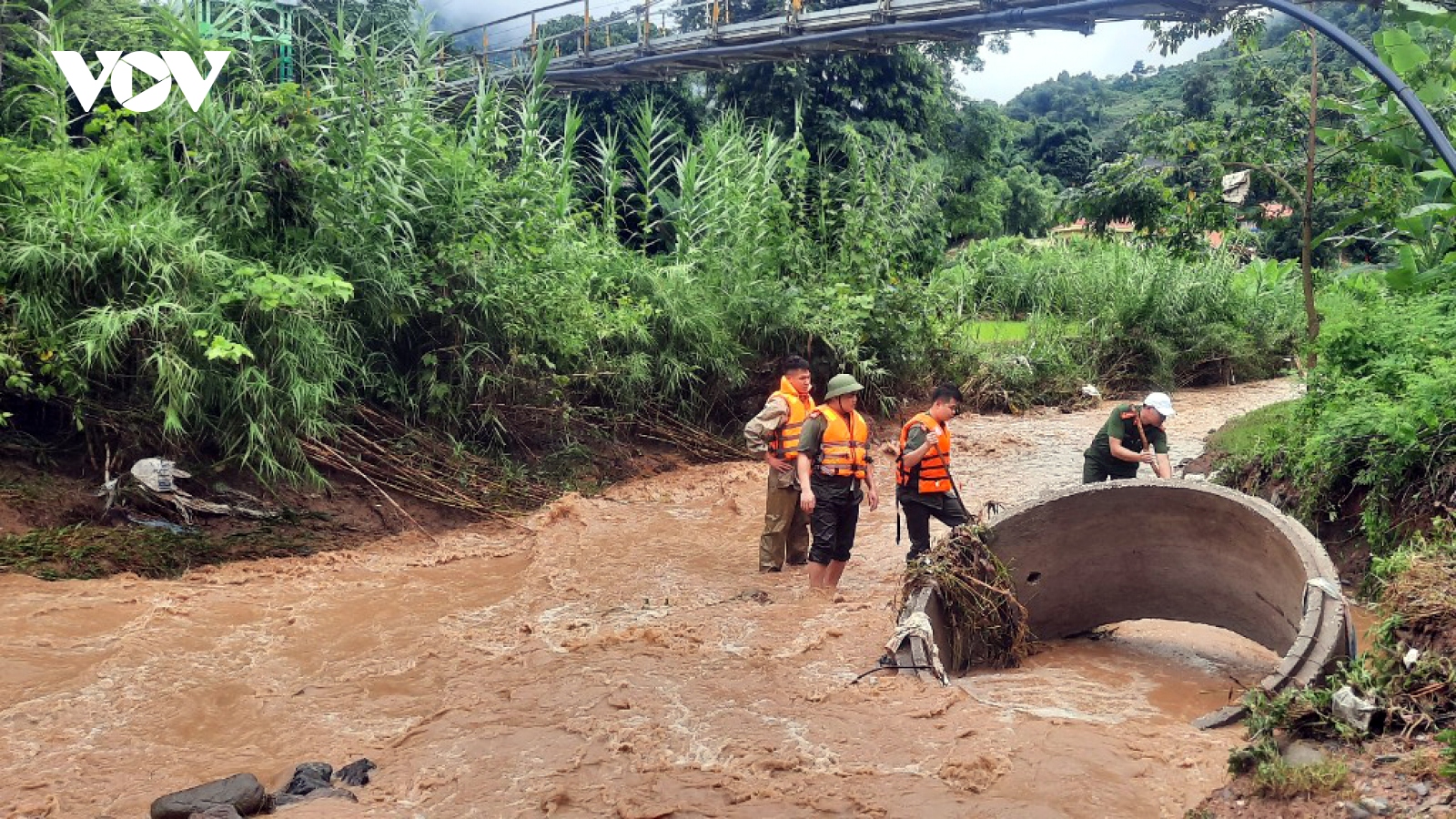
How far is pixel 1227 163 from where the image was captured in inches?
490

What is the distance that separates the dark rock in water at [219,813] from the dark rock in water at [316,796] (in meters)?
0.25

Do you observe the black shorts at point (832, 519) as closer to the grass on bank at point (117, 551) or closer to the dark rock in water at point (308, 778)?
the dark rock in water at point (308, 778)

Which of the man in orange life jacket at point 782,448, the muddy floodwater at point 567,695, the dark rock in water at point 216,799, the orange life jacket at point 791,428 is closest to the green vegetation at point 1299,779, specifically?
the muddy floodwater at point 567,695

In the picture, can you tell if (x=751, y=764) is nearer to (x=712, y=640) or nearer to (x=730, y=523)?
(x=712, y=640)

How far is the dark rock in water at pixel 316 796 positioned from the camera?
5012 millimetres

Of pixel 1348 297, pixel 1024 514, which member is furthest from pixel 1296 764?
pixel 1348 297

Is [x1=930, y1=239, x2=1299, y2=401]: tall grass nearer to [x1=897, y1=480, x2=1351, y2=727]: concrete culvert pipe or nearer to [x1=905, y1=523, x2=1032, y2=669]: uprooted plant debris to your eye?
[x1=897, y1=480, x2=1351, y2=727]: concrete culvert pipe

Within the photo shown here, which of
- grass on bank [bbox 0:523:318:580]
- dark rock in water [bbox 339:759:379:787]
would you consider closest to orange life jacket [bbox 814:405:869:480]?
dark rock in water [bbox 339:759:379:787]

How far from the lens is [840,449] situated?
7.94m

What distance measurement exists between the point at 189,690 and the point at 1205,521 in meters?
6.29

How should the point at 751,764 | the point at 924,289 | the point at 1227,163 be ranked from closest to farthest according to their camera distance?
the point at 751,764
the point at 1227,163
the point at 924,289

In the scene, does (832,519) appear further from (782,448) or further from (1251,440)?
(1251,440)

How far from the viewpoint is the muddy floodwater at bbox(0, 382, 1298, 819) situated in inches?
202

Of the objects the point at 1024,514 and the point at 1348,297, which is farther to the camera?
the point at 1348,297
